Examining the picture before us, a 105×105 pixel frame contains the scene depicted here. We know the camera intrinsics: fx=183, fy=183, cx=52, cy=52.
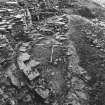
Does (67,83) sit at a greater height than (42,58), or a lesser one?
lesser

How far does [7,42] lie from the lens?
27.5 feet

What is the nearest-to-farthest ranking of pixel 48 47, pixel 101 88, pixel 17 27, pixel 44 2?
pixel 101 88, pixel 48 47, pixel 17 27, pixel 44 2

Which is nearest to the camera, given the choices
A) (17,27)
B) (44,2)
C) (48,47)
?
(48,47)

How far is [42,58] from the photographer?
7.94m

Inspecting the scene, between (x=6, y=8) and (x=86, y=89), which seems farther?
(x=6, y=8)

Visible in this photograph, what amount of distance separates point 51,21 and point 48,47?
9.19 feet

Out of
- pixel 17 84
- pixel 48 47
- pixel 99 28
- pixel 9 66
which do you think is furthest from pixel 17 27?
pixel 99 28

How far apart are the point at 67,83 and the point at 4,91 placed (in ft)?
7.99

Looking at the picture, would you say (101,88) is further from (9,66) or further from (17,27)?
(17,27)

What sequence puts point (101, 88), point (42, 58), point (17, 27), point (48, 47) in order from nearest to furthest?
point (101, 88)
point (42, 58)
point (48, 47)
point (17, 27)

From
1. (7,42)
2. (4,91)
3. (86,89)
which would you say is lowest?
(86,89)

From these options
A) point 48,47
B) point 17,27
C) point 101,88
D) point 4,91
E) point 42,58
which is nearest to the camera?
point 4,91

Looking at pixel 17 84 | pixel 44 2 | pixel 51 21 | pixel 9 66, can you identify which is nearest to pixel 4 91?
pixel 17 84

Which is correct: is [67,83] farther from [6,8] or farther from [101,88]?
[6,8]
